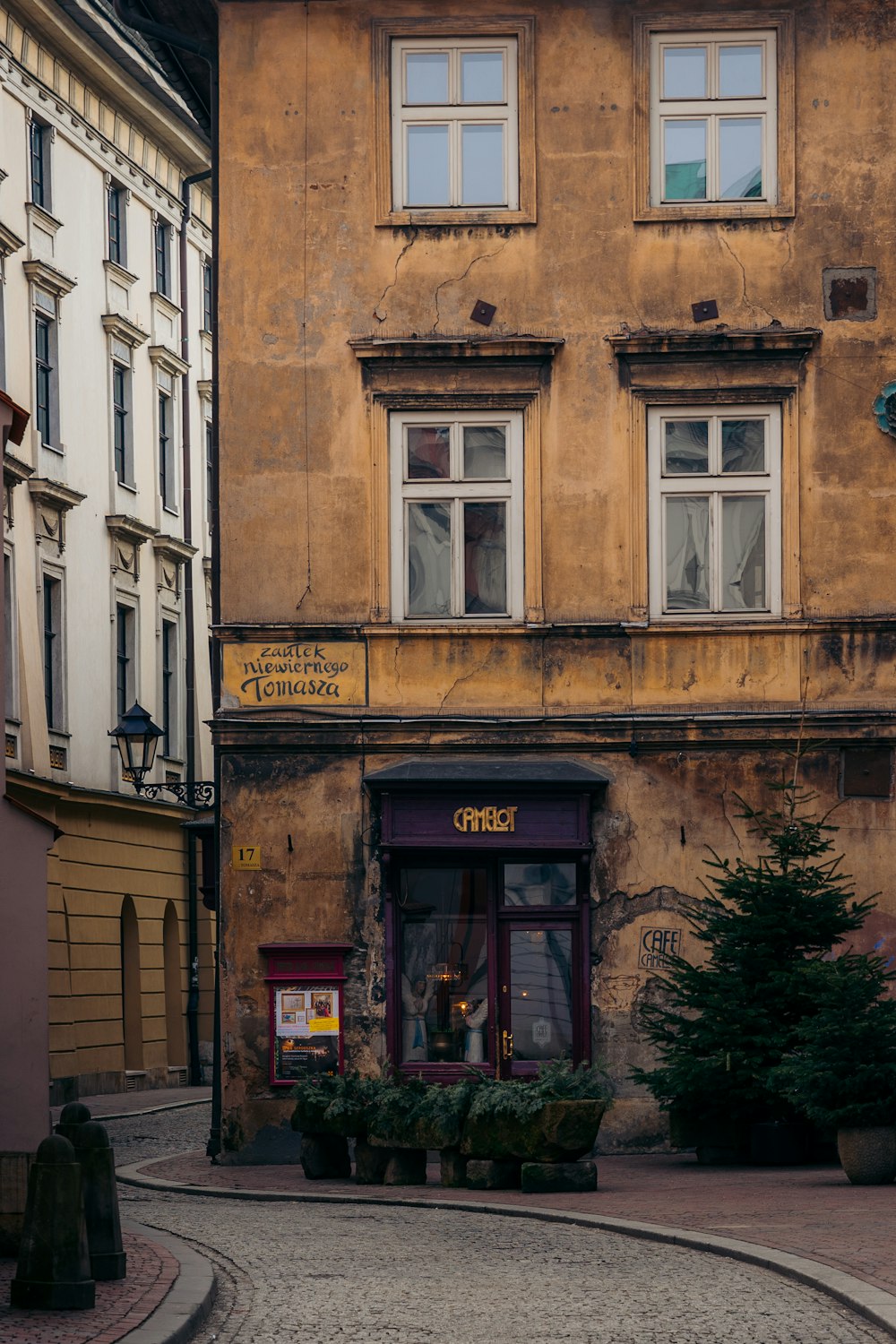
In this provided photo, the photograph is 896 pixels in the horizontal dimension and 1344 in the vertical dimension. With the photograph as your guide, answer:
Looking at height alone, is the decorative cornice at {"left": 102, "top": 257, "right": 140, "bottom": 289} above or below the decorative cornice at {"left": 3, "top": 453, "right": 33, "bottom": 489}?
above

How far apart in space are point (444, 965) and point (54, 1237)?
1152cm

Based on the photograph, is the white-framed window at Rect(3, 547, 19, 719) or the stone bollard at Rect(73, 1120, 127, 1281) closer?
the stone bollard at Rect(73, 1120, 127, 1281)

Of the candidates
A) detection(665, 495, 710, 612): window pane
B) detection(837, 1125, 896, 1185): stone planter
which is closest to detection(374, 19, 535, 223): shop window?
detection(665, 495, 710, 612): window pane

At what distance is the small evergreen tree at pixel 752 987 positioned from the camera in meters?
19.2

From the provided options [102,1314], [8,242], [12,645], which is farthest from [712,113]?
[12,645]

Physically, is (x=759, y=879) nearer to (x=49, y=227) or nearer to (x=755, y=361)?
(x=755, y=361)

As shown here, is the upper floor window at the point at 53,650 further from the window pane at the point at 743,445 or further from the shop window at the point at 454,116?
the window pane at the point at 743,445

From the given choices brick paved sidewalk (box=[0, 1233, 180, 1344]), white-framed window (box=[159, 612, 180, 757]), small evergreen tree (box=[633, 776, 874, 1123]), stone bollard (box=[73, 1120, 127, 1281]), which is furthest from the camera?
white-framed window (box=[159, 612, 180, 757])

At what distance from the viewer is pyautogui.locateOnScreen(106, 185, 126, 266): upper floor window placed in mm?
40438

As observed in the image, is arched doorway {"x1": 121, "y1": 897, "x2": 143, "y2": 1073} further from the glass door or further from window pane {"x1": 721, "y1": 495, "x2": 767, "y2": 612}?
window pane {"x1": 721, "y1": 495, "x2": 767, "y2": 612}

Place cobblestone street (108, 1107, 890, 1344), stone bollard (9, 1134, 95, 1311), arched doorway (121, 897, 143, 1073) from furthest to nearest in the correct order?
arched doorway (121, 897, 143, 1073), stone bollard (9, 1134, 95, 1311), cobblestone street (108, 1107, 890, 1344)

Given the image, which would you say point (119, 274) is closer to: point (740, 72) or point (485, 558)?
point (740, 72)

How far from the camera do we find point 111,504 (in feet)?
130

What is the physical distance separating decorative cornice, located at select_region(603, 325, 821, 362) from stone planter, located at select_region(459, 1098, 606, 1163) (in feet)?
27.0
